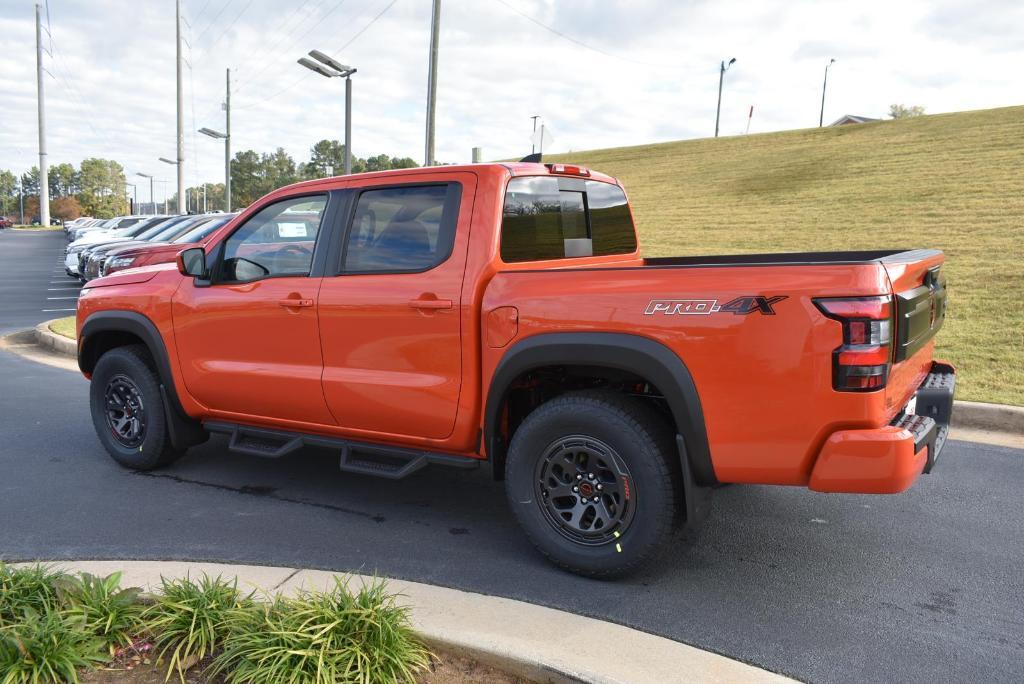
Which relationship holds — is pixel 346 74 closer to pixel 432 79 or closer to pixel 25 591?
pixel 432 79

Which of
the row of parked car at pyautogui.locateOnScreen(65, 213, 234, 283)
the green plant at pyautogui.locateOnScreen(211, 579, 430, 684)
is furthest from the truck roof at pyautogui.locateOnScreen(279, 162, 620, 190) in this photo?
the row of parked car at pyautogui.locateOnScreen(65, 213, 234, 283)

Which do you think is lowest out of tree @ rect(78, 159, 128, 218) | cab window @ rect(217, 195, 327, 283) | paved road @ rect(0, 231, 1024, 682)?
paved road @ rect(0, 231, 1024, 682)

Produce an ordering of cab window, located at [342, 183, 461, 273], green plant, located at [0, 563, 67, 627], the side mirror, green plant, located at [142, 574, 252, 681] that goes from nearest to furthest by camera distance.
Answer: green plant, located at [142, 574, 252, 681] < green plant, located at [0, 563, 67, 627] < cab window, located at [342, 183, 461, 273] < the side mirror

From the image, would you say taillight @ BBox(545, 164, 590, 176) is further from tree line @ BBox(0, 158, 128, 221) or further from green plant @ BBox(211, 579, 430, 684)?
tree line @ BBox(0, 158, 128, 221)

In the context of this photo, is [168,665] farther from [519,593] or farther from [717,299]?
[717,299]

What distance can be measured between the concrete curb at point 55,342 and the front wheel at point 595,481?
8.44 meters

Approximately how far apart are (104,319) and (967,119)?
3735 centimetres

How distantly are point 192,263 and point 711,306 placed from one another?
3161mm

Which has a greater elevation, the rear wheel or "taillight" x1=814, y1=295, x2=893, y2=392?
"taillight" x1=814, y1=295, x2=893, y2=392

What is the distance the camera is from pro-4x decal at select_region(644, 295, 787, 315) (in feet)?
10.5

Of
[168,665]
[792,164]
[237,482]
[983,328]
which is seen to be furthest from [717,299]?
[792,164]

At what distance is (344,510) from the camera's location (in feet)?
15.6

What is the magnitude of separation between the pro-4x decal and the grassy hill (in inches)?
193

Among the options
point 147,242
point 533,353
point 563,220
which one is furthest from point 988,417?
point 147,242
